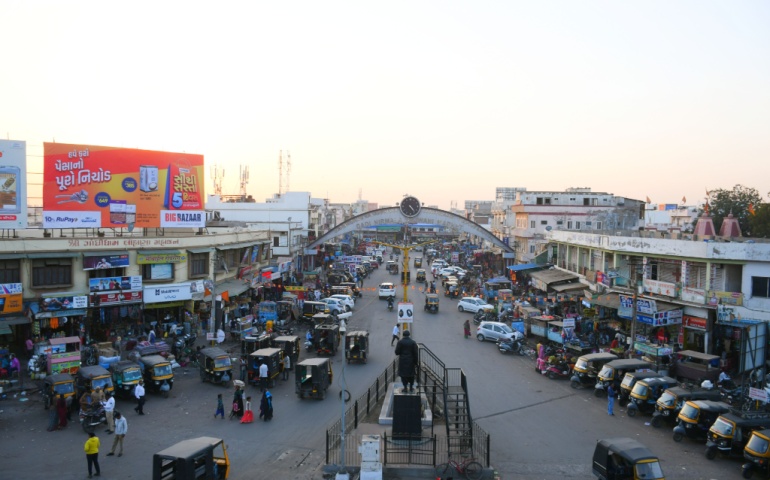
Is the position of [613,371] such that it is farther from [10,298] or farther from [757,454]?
[10,298]

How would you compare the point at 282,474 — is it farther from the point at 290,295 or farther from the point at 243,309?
the point at 290,295

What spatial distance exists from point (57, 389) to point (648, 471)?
55.8ft

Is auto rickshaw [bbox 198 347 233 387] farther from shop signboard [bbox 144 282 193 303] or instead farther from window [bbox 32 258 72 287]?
window [bbox 32 258 72 287]

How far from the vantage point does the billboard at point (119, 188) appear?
28844 millimetres

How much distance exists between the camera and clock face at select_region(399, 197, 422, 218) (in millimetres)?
51094

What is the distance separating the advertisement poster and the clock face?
30.6 m

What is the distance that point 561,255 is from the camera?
4581 centimetres

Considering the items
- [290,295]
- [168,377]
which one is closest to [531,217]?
[290,295]

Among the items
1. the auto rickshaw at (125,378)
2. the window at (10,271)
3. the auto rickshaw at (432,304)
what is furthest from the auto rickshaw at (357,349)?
the auto rickshaw at (432,304)

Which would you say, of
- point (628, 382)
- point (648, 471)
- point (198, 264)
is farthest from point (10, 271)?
point (648, 471)

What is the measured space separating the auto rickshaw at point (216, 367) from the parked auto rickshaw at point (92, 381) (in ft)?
13.1

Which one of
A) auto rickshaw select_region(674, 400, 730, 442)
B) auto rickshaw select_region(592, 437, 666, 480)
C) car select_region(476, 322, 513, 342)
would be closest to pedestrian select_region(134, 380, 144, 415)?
auto rickshaw select_region(592, 437, 666, 480)

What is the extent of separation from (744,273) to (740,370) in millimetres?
4226

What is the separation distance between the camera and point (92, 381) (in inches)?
719
